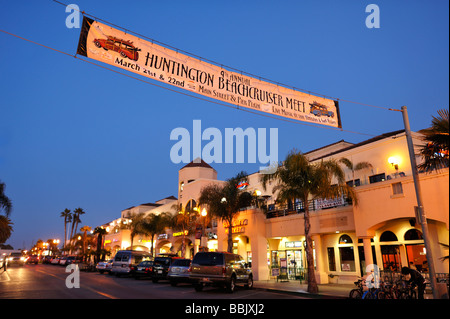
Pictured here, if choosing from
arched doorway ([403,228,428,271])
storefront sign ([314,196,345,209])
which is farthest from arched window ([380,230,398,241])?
storefront sign ([314,196,345,209])

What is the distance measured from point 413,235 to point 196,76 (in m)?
16.9

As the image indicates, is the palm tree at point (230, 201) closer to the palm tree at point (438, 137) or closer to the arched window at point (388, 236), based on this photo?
the arched window at point (388, 236)

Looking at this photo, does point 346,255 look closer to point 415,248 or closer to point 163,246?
point 415,248

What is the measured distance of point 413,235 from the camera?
19.5 meters

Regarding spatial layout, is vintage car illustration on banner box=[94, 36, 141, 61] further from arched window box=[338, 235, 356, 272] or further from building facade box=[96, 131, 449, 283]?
arched window box=[338, 235, 356, 272]

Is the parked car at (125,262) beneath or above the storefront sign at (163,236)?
beneath

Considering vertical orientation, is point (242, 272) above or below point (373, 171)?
below

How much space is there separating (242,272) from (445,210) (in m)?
10.8

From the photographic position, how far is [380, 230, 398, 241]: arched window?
67.2 feet

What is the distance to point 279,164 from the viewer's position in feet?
66.3

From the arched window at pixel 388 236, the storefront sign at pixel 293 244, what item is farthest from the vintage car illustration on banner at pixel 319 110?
the storefront sign at pixel 293 244

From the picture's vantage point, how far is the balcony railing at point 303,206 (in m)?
21.6
